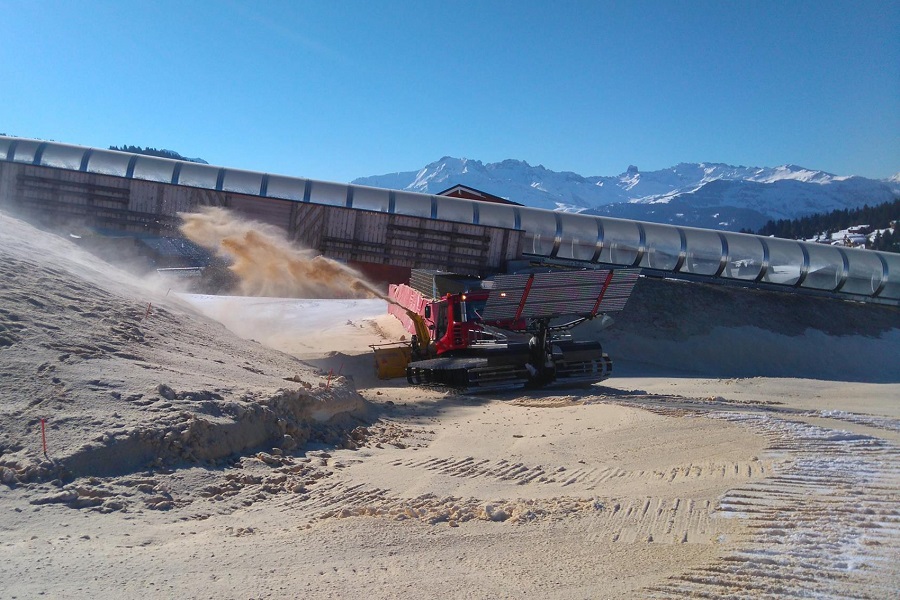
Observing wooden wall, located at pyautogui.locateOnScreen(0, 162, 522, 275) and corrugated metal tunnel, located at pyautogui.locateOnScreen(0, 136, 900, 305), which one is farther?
corrugated metal tunnel, located at pyautogui.locateOnScreen(0, 136, 900, 305)

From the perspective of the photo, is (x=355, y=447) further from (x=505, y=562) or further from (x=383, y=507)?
(x=505, y=562)

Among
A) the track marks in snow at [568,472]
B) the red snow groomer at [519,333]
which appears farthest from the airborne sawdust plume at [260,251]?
the track marks in snow at [568,472]

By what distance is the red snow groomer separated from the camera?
1591cm

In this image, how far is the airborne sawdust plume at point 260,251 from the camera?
72.5 feet

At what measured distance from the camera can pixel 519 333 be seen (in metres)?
17.6

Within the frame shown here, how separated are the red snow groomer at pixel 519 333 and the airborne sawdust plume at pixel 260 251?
6139mm

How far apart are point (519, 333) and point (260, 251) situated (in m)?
9.66

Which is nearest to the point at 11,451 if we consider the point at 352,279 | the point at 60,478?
the point at 60,478

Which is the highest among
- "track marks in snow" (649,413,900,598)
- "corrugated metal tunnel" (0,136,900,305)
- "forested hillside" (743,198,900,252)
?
"forested hillside" (743,198,900,252)

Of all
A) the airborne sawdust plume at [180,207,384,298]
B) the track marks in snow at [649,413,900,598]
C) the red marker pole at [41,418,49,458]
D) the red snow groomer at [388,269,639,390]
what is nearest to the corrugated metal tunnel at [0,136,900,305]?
the airborne sawdust plume at [180,207,384,298]

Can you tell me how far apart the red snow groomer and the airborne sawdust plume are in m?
6.14

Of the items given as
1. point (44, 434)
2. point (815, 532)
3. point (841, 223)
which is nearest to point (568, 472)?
point (815, 532)

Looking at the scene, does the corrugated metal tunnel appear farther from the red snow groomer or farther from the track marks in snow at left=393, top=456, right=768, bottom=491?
the track marks in snow at left=393, top=456, right=768, bottom=491

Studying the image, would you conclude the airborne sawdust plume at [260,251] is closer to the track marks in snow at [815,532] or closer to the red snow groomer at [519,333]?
the red snow groomer at [519,333]
